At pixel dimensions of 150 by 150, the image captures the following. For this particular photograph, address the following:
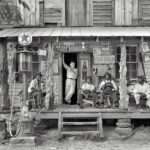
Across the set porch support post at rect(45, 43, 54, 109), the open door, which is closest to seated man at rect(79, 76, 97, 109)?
porch support post at rect(45, 43, 54, 109)

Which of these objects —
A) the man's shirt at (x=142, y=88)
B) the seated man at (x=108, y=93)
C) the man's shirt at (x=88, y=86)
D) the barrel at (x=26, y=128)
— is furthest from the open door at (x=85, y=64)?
the barrel at (x=26, y=128)

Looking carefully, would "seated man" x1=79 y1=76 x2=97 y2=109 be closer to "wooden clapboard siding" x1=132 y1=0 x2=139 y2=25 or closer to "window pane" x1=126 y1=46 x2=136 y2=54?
"window pane" x1=126 y1=46 x2=136 y2=54

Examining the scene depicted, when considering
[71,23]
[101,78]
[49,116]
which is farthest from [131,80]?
[49,116]

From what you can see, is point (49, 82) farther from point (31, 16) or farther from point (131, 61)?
point (131, 61)

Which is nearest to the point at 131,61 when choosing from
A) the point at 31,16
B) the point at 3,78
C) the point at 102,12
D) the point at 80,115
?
the point at 102,12

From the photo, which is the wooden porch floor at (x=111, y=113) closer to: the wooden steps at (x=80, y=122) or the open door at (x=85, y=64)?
the wooden steps at (x=80, y=122)

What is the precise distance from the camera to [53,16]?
51.8 ft

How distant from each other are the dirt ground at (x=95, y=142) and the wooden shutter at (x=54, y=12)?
5108 mm

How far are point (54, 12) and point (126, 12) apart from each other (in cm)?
306

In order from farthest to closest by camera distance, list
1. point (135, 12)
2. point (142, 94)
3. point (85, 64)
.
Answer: point (85, 64), point (135, 12), point (142, 94)

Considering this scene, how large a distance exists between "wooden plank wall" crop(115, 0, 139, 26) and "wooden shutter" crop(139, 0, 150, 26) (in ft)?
0.61

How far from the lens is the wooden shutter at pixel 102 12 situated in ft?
51.6

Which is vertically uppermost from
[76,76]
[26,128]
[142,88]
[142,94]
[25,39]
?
[25,39]

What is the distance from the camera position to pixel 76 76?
50.6ft
